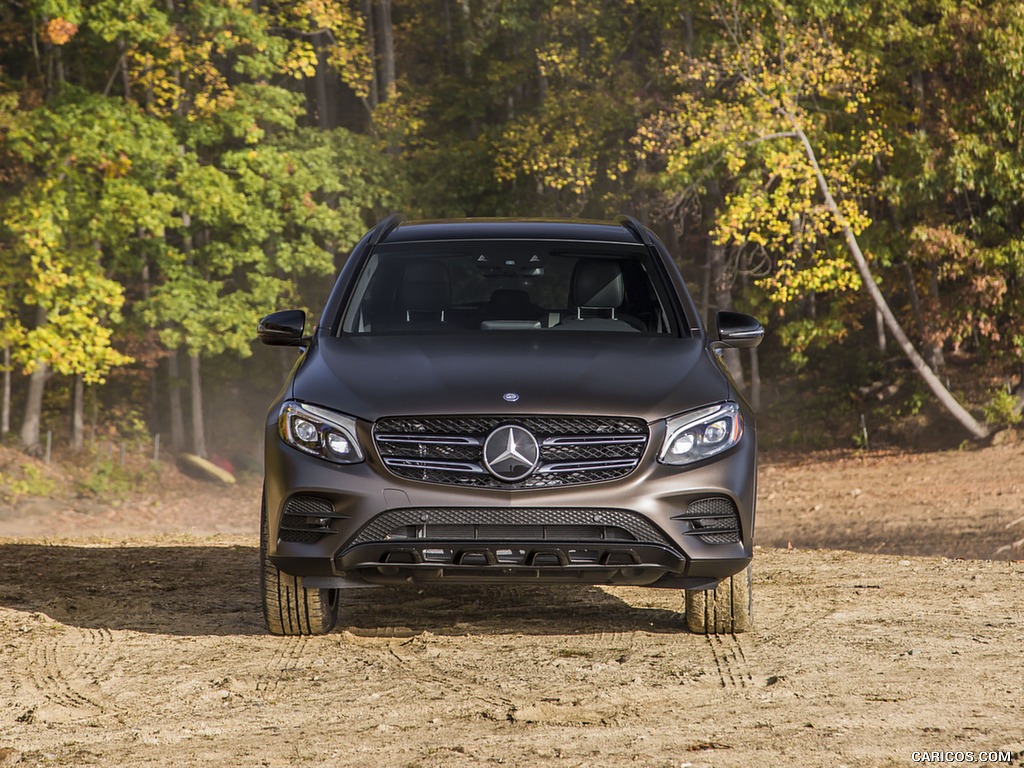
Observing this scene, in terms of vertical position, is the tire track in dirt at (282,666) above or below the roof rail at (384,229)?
below

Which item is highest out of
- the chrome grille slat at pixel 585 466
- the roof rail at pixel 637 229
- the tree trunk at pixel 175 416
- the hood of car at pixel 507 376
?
the roof rail at pixel 637 229

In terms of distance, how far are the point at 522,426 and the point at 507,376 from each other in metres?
0.30

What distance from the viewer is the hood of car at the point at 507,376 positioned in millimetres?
5992

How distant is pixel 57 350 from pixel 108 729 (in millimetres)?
20809

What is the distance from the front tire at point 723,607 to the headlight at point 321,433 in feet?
6.06

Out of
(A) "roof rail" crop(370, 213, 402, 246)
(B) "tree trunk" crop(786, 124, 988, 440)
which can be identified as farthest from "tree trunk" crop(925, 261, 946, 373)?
(A) "roof rail" crop(370, 213, 402, 246)

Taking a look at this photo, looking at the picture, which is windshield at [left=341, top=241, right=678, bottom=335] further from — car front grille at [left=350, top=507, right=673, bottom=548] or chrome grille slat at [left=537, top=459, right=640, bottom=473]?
car front grille at [left=350, top=507, right=673, bottom=548]

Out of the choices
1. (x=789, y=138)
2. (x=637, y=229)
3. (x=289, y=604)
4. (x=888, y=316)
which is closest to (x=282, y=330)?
(x=289, y=604)

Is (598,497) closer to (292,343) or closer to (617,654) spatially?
(617,654)

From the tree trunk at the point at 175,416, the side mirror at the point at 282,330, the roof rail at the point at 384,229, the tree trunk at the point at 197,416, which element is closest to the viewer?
the side mirror at the point at 282,330

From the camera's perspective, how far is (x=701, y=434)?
608 cm

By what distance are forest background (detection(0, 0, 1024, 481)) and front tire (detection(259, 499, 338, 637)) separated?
600 inches

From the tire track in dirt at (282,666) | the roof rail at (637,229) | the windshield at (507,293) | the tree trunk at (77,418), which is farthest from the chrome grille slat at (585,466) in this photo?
the tree trunk at (77,418)

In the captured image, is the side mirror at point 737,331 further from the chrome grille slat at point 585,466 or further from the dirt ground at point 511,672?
the dirt ground at point 511,672
